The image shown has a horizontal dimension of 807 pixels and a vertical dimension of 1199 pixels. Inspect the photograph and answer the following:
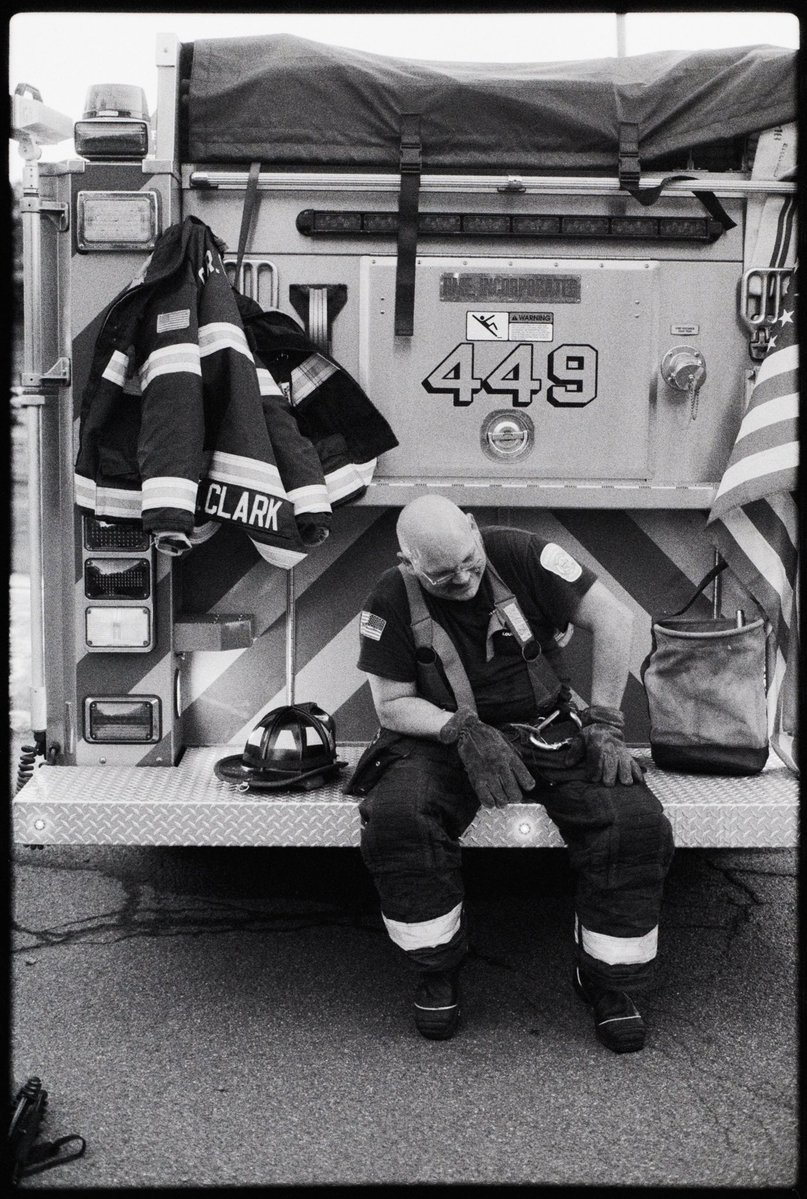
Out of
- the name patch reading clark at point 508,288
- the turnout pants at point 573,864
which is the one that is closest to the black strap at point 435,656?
the turnout pants at point 573,864

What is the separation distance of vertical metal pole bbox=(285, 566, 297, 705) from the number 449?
76 centimetres

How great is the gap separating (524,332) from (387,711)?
4.07 feet

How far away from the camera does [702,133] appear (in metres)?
3.72

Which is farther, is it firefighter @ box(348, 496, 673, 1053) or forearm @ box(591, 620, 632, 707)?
forearm @ box(591, 620, 632, 707)

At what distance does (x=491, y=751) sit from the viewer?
3.30 metres

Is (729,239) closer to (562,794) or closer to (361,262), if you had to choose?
(361,262)

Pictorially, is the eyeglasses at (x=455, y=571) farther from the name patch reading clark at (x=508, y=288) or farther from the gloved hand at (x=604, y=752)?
the name patch reading clark at (x=508, y=288)

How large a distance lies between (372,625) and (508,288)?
113 centimetres

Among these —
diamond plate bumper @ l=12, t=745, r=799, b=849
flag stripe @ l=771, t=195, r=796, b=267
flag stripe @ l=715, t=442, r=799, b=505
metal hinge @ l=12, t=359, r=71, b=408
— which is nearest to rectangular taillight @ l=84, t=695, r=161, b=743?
diamond plate bumper @ l=12, t=745, r=799, b=849

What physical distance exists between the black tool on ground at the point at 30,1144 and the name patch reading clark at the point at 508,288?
2.50 meters

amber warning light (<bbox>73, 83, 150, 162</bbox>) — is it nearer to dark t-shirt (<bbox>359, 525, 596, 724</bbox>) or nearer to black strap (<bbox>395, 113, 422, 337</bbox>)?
black strap (<bbox>395, 113, 422, 337</bbox>)

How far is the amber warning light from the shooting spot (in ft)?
11.9

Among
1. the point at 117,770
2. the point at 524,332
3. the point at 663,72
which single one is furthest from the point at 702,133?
the point at 117,770

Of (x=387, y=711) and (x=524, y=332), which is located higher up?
(x=524, y=332)
